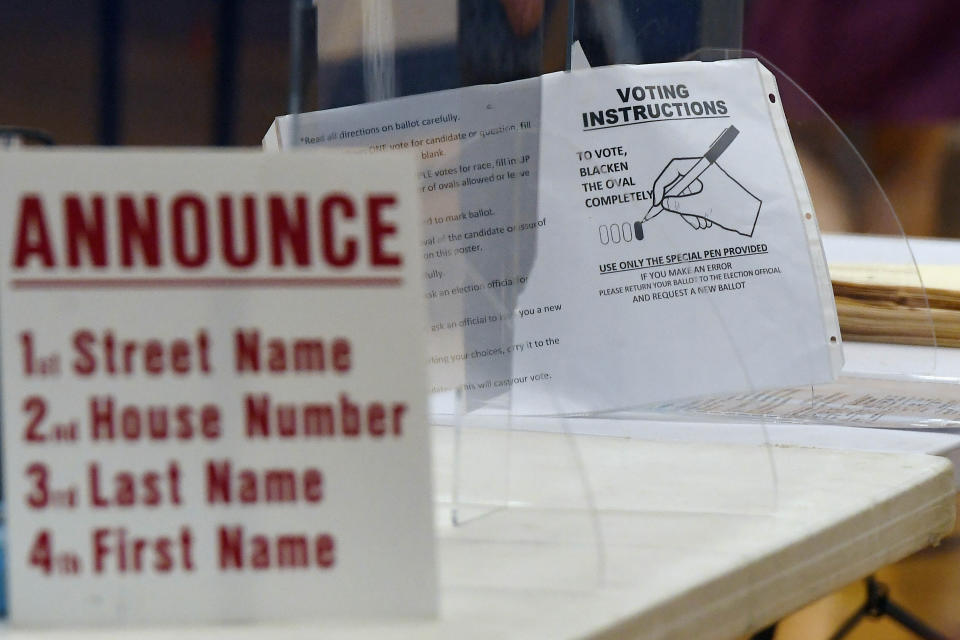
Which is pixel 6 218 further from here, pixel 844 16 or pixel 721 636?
pixel 844 16

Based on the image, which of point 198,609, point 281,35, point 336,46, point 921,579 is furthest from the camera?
point 281,35

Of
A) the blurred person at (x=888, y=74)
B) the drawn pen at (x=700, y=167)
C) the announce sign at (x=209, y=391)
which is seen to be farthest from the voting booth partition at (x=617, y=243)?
the blurred person at (x=888, y=74)

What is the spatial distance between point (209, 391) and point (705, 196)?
46 cm

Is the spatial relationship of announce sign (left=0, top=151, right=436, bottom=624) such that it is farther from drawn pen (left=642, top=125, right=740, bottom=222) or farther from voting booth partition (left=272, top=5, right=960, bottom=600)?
drawn pen (left=642, top=125, right=740, bottom=222)

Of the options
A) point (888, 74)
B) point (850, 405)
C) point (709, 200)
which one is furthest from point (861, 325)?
point (888, 74)

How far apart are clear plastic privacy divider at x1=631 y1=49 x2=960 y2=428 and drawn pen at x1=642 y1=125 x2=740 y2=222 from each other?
0.21 feet

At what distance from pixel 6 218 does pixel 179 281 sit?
7cm

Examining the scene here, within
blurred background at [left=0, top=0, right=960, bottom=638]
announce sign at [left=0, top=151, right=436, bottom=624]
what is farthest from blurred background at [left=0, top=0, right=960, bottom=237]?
announce sign at [left=0, top=151, right=436, bottom=624]

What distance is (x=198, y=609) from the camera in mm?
492

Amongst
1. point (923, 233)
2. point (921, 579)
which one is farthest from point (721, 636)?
point (923, 233)

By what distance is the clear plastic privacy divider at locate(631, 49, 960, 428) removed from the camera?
36.4 inches

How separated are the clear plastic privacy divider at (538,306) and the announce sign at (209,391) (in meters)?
0.08

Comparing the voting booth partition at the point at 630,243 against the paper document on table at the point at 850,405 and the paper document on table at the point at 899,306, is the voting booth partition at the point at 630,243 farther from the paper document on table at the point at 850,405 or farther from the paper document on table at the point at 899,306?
the paper document on table at the point at 899,306

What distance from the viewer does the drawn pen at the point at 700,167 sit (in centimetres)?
86
